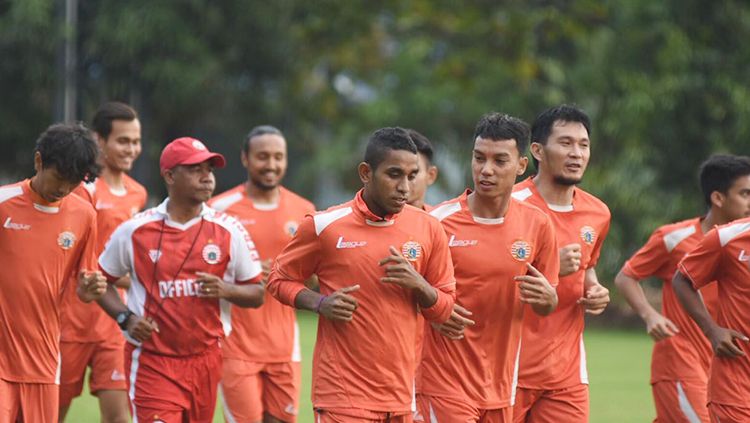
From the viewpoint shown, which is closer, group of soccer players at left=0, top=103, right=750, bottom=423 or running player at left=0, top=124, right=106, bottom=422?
group of soccer players at left=0, top=103, right=750, bottom=423

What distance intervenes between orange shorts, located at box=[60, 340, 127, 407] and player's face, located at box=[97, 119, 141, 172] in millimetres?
1509

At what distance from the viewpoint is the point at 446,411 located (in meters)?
8.00

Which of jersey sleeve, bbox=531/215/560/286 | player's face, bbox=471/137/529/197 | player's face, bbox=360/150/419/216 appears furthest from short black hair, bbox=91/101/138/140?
jersey sleeve, bbox=531/215/560/286

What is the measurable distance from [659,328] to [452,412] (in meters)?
2.06

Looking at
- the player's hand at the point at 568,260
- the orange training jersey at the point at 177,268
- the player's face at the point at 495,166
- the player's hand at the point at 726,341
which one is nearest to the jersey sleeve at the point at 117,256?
the orange training jersey at the point at 177,268

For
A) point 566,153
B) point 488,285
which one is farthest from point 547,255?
point 566,153

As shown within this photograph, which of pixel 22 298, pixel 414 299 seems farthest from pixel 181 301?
pixel 414 299

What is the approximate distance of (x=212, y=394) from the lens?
344 inches

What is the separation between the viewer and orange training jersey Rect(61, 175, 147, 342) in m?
10.6

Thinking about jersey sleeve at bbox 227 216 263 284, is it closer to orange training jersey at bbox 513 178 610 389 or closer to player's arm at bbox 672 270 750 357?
orange training jersey at bbox 513 178 610 389

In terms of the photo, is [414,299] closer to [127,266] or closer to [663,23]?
[127,266]

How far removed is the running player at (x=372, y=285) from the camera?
7.44 meters

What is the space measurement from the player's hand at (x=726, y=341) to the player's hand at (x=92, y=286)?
397cm

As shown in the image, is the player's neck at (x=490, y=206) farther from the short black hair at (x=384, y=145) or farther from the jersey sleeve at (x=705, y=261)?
the jersey sleeve at (x=705, y=261)
